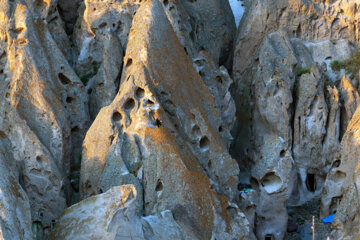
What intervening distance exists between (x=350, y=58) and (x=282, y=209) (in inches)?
268

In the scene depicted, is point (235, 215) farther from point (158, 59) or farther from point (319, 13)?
point (319, 13)

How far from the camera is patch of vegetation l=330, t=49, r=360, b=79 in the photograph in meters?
25.5

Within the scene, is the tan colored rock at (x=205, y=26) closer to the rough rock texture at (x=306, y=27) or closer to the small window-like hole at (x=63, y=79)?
the rough rock texture at (x=306, y=27)

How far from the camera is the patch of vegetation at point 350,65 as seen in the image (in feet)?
83.8

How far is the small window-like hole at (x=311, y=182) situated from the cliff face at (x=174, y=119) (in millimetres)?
92

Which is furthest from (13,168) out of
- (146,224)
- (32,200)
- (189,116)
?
(189,116)

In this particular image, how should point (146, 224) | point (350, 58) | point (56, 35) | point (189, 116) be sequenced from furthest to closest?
point (350, 58) < point (56, 35) < point (189, 116) < point (146, 224)

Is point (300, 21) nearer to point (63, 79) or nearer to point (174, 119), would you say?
point (174, 119)

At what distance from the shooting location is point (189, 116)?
65.1ft

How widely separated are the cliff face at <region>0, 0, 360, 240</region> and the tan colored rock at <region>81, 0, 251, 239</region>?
0.11 feet

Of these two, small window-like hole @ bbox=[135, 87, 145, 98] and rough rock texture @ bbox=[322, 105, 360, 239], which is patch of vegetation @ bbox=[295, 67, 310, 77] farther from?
small window-like hole @ bbox=[135, 87, 145, 98]

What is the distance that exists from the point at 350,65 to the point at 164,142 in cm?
994

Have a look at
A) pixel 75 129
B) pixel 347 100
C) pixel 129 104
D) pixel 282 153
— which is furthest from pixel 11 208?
pixel 347 100

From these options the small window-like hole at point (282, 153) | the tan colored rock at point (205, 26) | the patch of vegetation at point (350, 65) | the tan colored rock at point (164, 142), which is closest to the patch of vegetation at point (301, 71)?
the patch of vegetation at point (350, 65)
